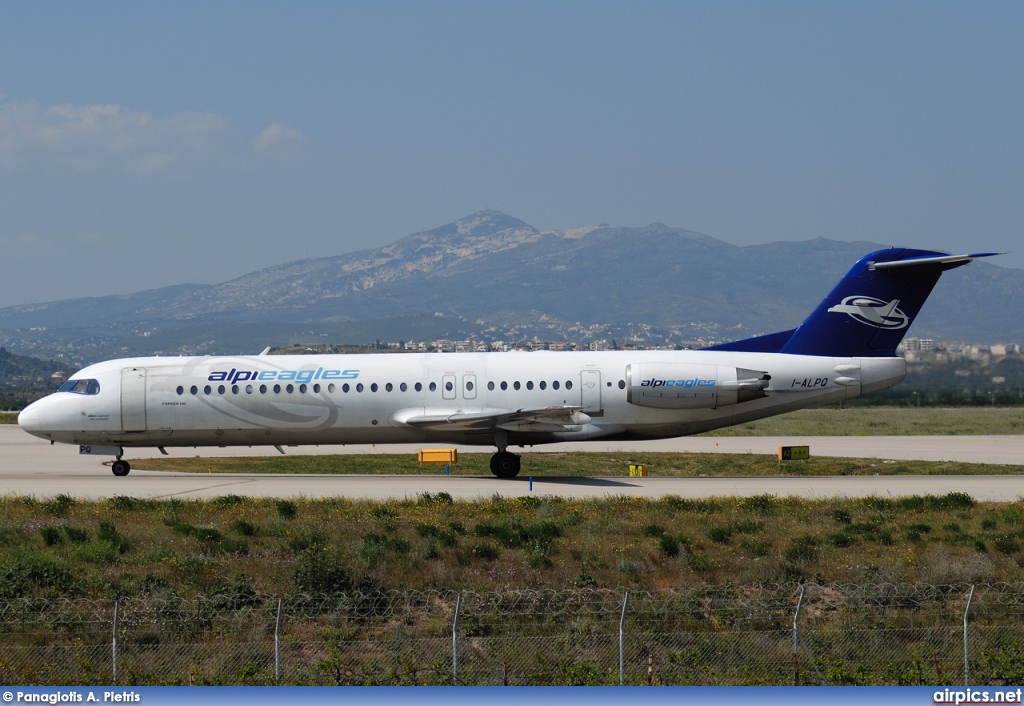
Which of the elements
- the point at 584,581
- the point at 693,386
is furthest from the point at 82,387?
the point at 584,581

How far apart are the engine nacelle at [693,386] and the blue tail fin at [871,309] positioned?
198 cm

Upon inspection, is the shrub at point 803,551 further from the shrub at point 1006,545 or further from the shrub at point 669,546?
the shrub at point 1006,545

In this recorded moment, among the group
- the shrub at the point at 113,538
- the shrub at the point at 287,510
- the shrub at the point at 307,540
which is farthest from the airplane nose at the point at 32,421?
the shrub at the point at 307,540

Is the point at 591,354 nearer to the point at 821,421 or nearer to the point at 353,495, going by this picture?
the point at 353,495

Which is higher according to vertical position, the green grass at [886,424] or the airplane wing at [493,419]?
the airplane wing at [493,419]

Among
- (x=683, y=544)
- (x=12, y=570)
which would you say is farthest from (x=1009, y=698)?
(x=12, y=570)

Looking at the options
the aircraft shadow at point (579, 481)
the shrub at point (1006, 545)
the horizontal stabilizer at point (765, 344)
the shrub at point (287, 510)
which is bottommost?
the shrub at point (1006, 545)

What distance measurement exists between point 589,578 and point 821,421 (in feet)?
197

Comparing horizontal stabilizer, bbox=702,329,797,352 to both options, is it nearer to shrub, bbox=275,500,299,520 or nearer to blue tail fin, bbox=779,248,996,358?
blue tail fin, bbox=779,248,996,358

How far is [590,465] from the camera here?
42.8 metres

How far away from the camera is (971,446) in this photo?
167ft

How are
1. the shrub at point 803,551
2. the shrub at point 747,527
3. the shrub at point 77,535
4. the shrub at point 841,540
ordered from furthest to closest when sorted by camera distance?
the shrub at point 747,527 < the shrub at point 841,540 < the shrub at point 77,535 < the shrub at point 803,551

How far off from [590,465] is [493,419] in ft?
31.9

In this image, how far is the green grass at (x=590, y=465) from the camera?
40031mm
